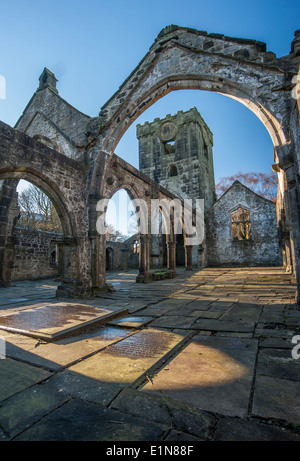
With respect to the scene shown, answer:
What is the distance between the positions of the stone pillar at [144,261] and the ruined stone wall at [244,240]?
29.0 ft

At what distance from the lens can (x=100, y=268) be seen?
6.57m

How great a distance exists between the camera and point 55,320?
11.0 feet

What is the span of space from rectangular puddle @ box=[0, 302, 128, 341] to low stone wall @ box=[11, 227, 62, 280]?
748 cm

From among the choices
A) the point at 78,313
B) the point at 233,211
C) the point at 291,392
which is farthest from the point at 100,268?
the point at 233,211

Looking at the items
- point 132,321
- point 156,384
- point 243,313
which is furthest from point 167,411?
point 243,313

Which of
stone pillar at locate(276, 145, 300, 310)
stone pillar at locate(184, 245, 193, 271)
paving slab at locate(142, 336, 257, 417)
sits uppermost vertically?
stone pillar at locate(276, 145, 300, 310)

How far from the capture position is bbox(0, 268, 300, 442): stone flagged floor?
1271 mm

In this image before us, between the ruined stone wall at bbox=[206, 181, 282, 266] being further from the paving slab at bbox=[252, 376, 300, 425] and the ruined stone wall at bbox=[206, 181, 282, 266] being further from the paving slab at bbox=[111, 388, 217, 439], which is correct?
the paving slab at bbox=[111, 388, 217, 439]

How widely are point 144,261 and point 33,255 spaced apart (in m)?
6.27

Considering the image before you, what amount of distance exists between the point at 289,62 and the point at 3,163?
6.20m

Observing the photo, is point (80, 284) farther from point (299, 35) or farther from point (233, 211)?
point (233, 211)
